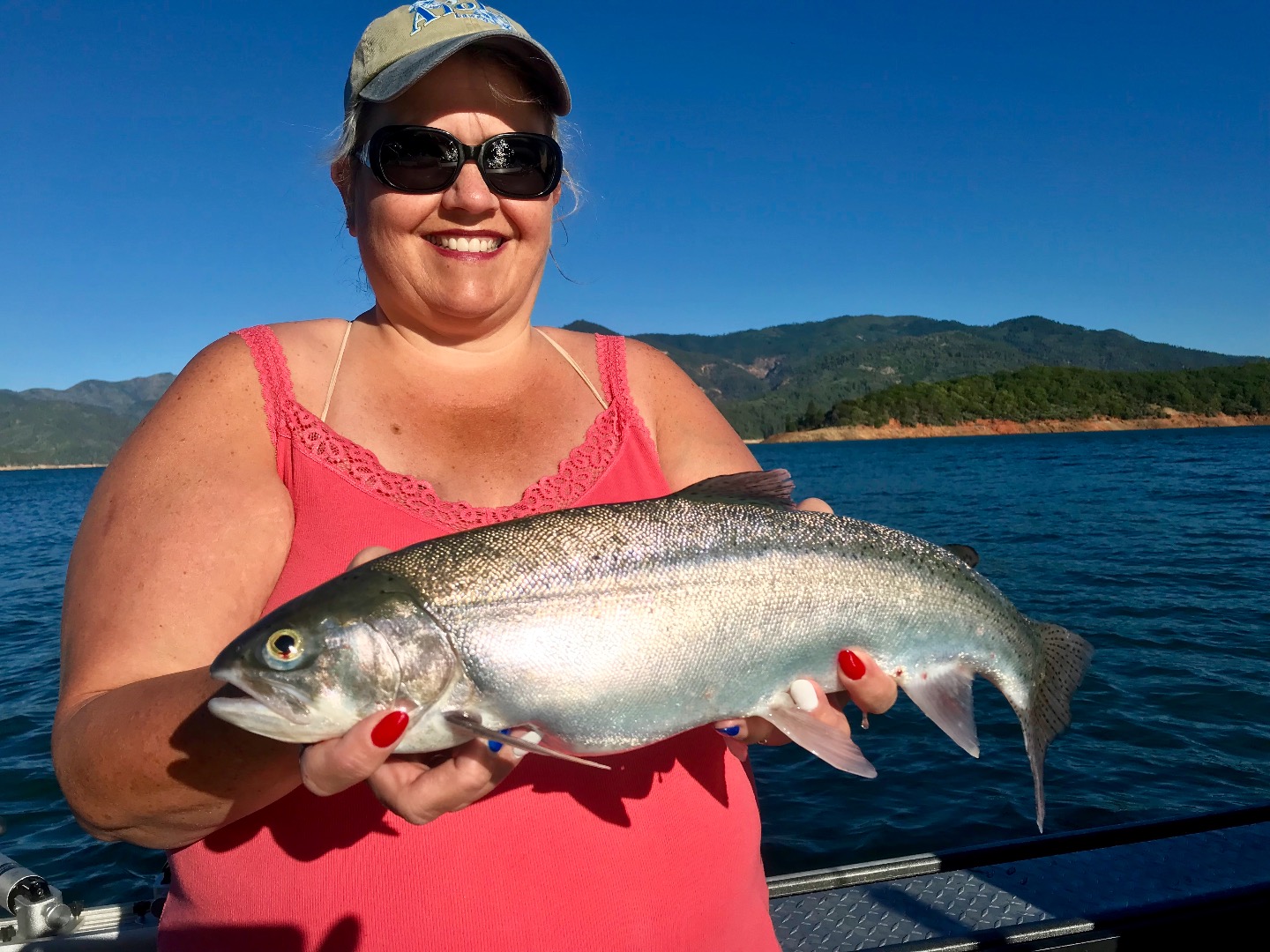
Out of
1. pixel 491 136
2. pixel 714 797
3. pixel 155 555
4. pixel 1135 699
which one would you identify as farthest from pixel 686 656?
pixel 1135 699

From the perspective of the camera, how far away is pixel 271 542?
2189 mm

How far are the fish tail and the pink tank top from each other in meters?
1.25

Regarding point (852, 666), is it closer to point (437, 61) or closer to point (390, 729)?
point (390, 729)

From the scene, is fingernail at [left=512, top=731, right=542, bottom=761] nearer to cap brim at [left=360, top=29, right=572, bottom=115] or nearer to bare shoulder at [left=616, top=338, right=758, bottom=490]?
→ bare shoulder at [left=616, top=338, right=758, bottom=490]

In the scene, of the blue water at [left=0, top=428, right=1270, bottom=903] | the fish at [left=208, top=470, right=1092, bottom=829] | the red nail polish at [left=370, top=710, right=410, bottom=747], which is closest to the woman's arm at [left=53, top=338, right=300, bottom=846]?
the fish at [left=208, top=470, right=1092, bottom=829]

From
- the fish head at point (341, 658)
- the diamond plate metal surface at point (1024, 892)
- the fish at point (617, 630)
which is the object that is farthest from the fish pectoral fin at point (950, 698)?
the fish head at point (341, 658)

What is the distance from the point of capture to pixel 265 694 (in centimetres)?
189

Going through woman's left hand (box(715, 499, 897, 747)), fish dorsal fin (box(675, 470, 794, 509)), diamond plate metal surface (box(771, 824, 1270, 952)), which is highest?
fish dorsal fin (box(675, 470, 794, 509))

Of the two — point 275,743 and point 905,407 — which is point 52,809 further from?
point 905,407

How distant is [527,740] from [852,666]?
1.04 meters

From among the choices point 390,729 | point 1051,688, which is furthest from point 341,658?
point 1051,688

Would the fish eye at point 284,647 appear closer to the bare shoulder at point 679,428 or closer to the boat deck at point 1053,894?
the bare shoulder at point 679,428

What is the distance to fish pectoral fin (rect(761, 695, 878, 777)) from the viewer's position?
2.45 m

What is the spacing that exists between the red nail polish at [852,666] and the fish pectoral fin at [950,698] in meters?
0.38
